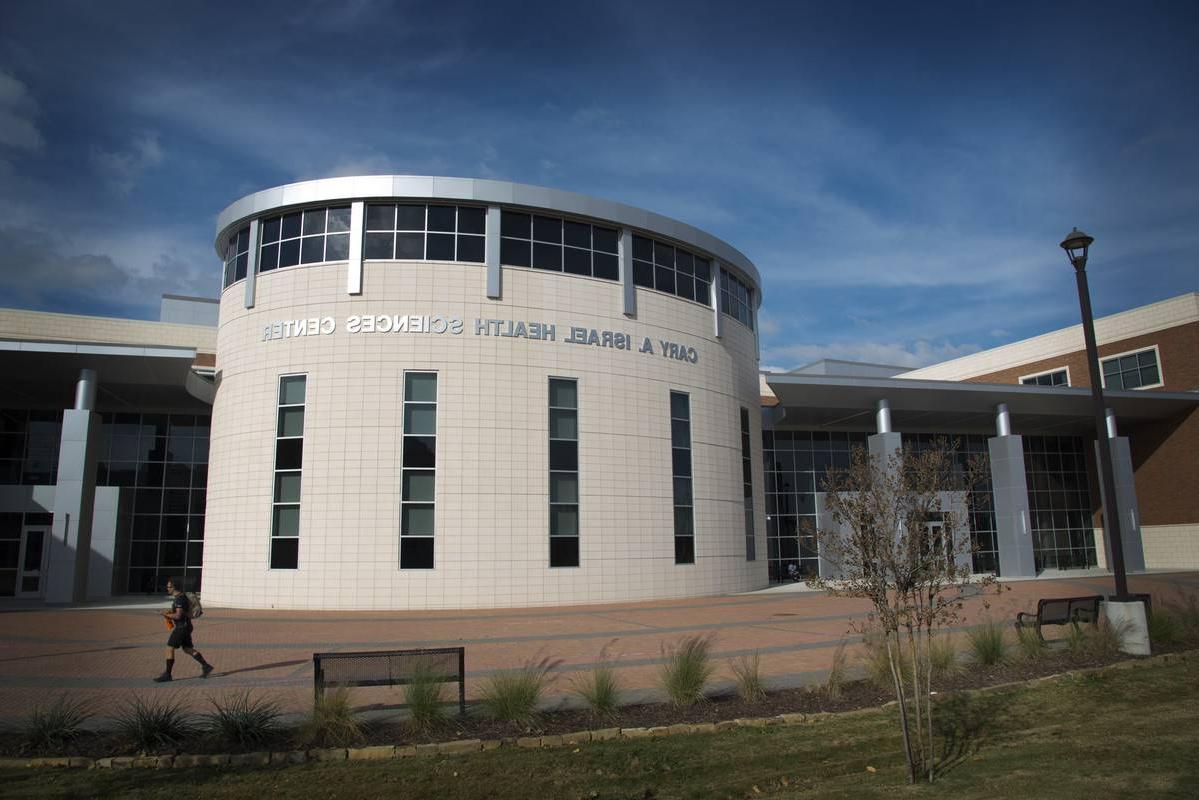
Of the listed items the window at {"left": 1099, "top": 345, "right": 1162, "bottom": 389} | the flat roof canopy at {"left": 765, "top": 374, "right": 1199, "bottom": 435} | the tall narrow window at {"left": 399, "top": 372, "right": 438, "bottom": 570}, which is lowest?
the tall narrow window at {"left": 399, "top": 372, "right": 438, "bottom": 570}

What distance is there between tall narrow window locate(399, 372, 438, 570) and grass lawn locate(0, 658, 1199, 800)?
16122mm

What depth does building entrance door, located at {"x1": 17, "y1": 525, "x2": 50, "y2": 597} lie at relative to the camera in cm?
2906

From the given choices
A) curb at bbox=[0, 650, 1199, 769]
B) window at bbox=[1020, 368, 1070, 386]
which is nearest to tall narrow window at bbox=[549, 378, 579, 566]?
curb at bbox=[0, 650, 1199, 769]

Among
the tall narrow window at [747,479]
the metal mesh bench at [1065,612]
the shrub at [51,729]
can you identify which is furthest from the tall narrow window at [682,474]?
the shrub at [51,729]

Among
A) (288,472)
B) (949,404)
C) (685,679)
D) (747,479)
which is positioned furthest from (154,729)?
(949,404)

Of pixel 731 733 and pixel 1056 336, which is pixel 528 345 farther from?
pixel 1056 336

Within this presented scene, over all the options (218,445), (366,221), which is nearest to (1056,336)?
(366,221)

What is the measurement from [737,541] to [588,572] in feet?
23.3

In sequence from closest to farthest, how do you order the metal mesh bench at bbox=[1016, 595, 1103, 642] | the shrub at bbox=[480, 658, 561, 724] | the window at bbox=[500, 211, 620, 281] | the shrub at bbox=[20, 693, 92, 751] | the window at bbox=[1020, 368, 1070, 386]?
the shrub at bbox=[20, 693, 92, 751] → the shrub at bbox=[480, 658, 561, 724] → the metal mesh bench at bbox=[1016, 595, 1103, 642] → the window at bbox=[500, 211, 620, 281] → the window at bbox=[1020, 368, 1070, 386]

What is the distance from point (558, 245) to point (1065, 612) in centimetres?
1800

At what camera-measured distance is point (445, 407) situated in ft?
80.5

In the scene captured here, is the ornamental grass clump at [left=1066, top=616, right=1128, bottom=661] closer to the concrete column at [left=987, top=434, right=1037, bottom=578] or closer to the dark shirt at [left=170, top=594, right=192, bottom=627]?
the dark shirt at [left=170, top=594, right=192, bottom=627]

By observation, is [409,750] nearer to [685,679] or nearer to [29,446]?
[685,679]

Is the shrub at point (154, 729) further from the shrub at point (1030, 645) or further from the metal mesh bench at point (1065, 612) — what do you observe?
the metal mesh bench at point (1065, 612)
